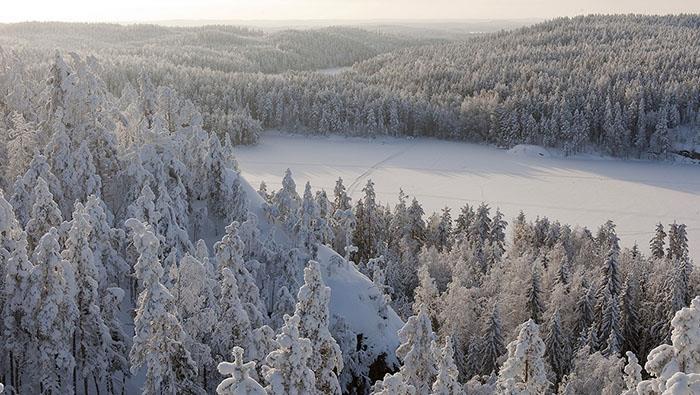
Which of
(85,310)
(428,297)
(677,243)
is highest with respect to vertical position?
(85,310)

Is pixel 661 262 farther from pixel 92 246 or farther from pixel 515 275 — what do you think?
pixel 92 246

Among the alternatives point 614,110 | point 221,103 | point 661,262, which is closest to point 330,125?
point 221,103

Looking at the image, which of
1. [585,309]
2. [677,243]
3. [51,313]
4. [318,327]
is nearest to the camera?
[318,327]

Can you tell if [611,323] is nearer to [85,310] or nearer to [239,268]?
[239,268]

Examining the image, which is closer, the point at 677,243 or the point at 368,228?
the point at 368,228

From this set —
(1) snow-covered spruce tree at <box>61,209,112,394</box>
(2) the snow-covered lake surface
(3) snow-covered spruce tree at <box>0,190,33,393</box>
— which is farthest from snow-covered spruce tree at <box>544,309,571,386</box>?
(2) the snow-covered lake surface

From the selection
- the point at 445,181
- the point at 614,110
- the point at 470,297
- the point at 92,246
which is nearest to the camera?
the point at 92,246

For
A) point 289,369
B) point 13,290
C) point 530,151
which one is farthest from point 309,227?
point 530,151
